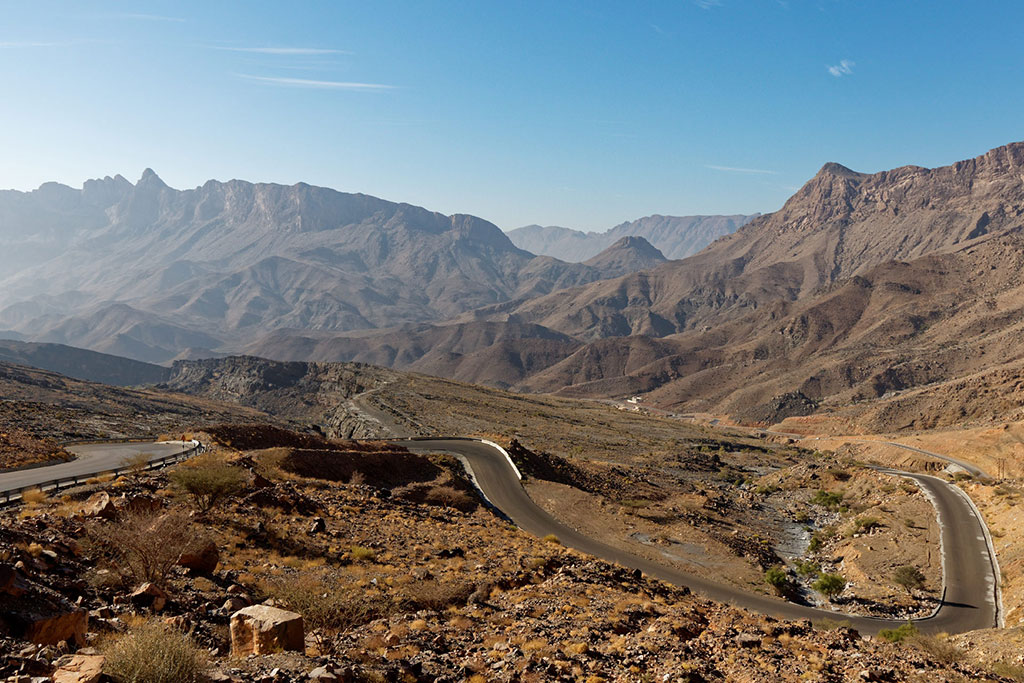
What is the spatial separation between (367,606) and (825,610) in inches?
960

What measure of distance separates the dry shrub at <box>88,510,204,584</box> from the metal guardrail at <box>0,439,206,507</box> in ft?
26.2

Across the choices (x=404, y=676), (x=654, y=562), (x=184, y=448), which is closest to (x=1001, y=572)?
(x=654, y=562)

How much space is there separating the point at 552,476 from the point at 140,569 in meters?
33.0

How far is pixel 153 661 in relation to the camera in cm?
819

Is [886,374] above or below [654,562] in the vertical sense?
above

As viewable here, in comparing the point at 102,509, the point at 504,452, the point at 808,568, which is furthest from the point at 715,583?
the point at 102,509

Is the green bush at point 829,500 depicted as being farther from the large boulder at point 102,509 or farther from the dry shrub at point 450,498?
the large boulder at point 102,509

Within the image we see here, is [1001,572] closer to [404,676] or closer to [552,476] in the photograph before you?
[552,476]

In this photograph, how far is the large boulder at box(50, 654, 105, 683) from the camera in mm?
7609

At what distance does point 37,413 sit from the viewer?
49219 mm

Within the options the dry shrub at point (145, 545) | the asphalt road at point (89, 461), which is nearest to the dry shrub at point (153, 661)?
the dry shrub at point (145, 545)

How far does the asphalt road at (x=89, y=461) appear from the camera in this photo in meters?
24.8

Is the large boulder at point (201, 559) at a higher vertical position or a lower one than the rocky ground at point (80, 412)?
higher

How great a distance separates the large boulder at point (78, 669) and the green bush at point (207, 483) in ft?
47.1
